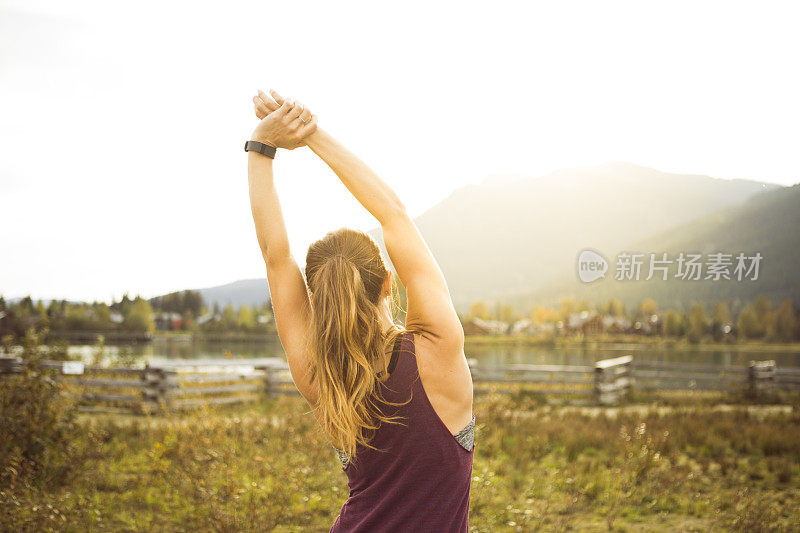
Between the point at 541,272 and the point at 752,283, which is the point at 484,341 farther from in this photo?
the point at 541,272

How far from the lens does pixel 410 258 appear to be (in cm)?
163

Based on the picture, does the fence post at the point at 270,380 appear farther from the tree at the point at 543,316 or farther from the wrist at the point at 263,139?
the tree at the point at 543,316

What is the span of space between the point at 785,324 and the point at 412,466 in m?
55.3

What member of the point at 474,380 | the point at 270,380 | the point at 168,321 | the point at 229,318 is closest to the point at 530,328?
the point at 229,318

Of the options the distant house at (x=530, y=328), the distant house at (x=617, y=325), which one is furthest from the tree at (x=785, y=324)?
the distant house at (x=530, y=328)

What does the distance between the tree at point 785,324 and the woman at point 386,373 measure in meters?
54.4

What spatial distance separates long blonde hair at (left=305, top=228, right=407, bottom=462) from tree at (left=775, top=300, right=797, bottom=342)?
179 feet

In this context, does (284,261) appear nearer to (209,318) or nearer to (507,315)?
(209,318)

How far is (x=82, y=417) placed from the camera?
41.3 ft

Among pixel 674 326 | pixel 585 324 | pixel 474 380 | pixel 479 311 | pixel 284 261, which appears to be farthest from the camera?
pixel 479 311

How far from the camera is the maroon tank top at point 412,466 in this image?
61.9 inches

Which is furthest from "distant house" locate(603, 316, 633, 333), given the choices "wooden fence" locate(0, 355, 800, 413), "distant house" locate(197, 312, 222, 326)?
"wooden fence" locate(0, 355, 800, 413)

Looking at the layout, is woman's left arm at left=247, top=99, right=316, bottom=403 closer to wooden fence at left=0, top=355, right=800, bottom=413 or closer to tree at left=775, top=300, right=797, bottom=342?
wooden fence at left=0, top=355, right=800, bottom=413

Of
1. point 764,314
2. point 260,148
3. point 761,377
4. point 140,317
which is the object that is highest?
point 260,148
